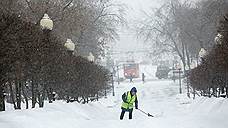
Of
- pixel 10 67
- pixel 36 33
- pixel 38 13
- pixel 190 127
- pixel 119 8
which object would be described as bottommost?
pixel 190 127

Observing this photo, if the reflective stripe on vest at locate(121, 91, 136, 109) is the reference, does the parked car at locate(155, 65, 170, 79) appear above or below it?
above

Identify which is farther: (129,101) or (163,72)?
(163,72)

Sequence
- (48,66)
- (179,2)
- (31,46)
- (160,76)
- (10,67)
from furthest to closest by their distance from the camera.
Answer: (160,76)
(179,2)
(48,66)
(31,46)
(10,67)

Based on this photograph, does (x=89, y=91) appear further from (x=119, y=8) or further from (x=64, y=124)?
(x=119, y=8)

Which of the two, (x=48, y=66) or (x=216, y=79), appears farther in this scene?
(x=216, y=79)

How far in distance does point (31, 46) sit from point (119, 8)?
1430 inches

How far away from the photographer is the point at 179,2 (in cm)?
5828

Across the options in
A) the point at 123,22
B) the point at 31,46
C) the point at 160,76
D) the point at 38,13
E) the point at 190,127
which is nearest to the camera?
the point at 190,127

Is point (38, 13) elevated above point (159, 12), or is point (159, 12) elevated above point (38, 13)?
point (159, 12)

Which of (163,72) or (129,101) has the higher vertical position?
(163,72)

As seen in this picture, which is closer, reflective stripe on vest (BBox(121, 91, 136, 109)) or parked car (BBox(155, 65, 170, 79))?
reflective stripe on vest (BBox(121, 91, 136, 109))

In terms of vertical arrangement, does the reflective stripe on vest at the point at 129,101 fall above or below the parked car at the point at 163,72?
below

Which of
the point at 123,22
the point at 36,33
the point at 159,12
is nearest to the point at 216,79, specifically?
the point at 36,33

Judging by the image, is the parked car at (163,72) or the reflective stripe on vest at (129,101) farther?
the parked car at (163,72)
